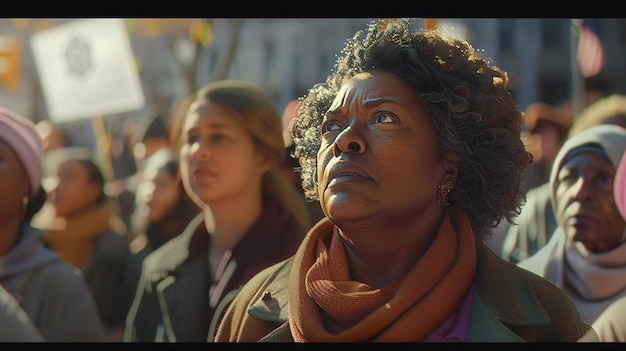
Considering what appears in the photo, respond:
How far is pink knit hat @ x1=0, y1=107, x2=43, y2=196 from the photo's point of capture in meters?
3.84

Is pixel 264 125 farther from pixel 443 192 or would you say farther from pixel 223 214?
pixel 443 192

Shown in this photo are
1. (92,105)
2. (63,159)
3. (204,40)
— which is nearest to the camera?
(63,159)

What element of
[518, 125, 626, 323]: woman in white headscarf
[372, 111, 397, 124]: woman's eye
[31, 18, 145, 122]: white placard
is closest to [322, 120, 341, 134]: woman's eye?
[372, 111, 397, 124]: woman's eye

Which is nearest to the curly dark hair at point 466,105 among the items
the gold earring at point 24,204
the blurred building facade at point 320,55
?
the gold earring at point 24,204

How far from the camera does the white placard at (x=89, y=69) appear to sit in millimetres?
6023

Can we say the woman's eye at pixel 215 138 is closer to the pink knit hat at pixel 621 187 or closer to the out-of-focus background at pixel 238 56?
the out-of-focus background at pixel 238 56

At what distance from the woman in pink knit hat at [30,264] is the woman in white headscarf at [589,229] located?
5.92 feet

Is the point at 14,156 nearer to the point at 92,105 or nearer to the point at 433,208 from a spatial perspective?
the point at 433,208

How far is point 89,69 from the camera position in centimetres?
610

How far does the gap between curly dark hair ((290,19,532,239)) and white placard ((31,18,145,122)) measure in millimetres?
3527

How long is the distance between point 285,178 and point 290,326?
1600 mm

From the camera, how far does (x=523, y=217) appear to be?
12.7ft

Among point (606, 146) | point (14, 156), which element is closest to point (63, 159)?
point (14, 156)
